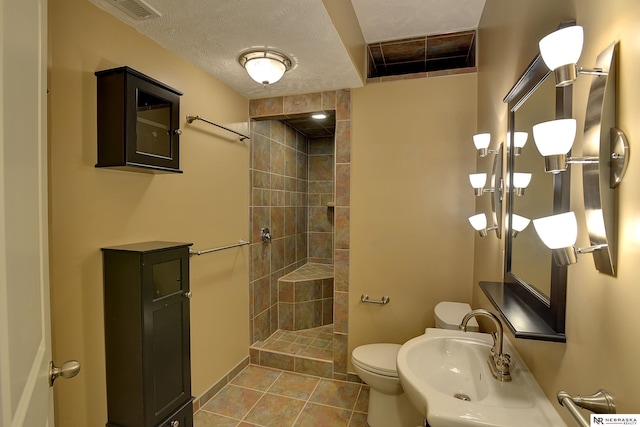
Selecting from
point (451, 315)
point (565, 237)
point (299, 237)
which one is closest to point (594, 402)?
point (565, 237)

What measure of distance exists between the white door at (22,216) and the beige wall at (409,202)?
204cm

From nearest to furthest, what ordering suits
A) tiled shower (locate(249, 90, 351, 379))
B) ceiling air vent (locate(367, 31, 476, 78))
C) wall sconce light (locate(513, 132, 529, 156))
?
1. wall sconce light (locate(513, 132, 529, 156))
2. ceiling air vent (locate(367, 31, 476, 78))
3. tiled shower (locate(249, 90, 351, 379))

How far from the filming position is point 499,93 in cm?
166

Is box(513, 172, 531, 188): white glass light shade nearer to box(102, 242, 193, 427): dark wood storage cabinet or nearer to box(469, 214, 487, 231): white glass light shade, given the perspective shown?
box(469, 214, 487, 231): white glass light shade

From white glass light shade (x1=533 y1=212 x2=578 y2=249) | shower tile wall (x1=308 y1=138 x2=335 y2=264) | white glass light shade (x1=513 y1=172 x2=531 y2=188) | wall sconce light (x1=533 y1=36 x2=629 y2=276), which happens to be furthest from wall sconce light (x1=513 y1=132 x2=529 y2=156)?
shower tile wall (x1=308 y1=138 x2=335 y2=264)

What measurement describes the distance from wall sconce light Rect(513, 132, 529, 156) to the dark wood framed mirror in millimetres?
21

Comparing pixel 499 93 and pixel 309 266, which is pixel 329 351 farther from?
pixel 499 93

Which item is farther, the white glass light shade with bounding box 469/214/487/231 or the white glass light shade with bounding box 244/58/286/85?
the white glass light shade with bounding box 244/58/286/85

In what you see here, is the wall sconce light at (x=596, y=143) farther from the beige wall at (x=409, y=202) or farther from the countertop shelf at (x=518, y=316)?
the beige wall at (x=409, y=202)

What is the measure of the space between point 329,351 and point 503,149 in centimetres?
217

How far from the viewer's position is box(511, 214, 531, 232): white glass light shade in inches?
49.6

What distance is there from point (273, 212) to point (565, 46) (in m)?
2.78

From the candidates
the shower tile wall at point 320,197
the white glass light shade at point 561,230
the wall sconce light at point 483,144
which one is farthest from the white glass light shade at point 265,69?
the shower tile wall at point 320,197

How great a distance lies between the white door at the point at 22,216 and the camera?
0.43 metres
